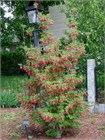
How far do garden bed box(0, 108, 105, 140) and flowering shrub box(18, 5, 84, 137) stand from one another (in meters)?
0.24

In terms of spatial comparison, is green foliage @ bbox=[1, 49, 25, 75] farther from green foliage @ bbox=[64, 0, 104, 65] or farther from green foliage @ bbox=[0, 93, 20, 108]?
green foliage @ bbox=[0, 93, 20, 108]

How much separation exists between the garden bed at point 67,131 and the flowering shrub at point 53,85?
24 centimetres

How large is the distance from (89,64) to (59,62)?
3.41 meters

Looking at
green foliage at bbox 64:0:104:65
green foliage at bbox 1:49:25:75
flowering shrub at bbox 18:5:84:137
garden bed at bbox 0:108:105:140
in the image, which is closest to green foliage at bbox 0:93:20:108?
garden bed at bbox 0:108:105:140

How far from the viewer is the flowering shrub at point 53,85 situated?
229 inches

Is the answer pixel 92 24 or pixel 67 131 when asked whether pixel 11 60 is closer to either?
pixel 92 24

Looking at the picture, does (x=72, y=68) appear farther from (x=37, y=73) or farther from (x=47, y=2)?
(x=47, y=2)

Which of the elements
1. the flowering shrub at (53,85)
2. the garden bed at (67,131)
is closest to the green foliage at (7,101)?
the garden bed at (67,131)

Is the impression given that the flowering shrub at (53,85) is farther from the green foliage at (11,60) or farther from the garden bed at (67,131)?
the green foliage at (11,60)

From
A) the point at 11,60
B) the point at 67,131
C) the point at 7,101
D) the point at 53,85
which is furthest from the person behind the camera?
the point at 11,60

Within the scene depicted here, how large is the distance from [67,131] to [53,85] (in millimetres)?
1212

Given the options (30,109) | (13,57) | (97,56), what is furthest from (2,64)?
(30,109)

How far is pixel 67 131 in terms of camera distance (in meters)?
6.52

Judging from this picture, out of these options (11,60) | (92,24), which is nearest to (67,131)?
(92,24)
